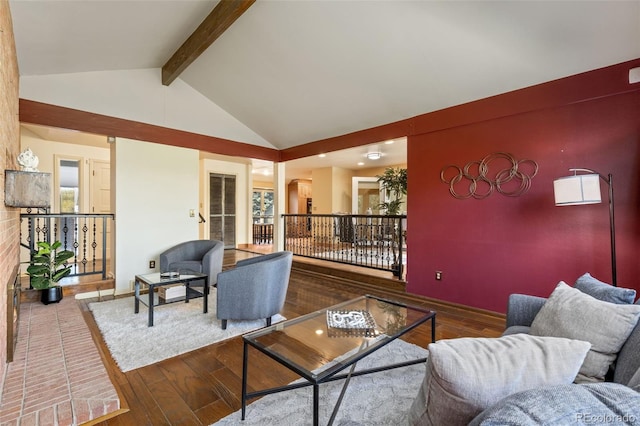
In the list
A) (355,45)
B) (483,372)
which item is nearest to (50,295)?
(483,372)

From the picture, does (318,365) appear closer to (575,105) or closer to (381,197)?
(575,105)

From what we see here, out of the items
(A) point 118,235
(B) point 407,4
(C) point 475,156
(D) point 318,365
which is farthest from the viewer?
(A) point 118,235

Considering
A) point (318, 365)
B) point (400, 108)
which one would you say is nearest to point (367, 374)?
point (318, 365)

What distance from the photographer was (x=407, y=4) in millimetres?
2674

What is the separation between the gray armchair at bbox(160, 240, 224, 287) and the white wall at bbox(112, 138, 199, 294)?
502 mm

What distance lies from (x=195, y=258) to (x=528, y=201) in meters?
4.49

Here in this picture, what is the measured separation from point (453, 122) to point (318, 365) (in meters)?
3.29

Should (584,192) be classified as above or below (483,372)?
above

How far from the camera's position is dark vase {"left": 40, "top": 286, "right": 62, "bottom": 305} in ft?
10.8

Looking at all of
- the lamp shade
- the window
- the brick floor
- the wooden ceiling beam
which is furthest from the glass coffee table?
the window

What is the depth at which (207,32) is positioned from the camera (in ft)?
11.2

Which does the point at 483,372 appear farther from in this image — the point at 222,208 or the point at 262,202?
the point at 262,202

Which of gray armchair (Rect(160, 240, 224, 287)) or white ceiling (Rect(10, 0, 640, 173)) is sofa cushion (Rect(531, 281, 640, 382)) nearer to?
white ceiling (Rect(10, 0, 640, 173))

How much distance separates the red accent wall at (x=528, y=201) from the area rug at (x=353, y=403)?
181 cm
